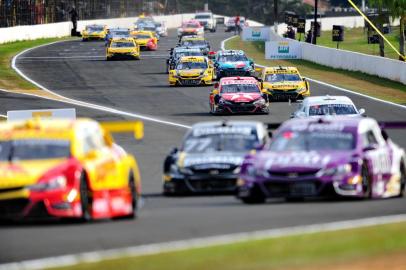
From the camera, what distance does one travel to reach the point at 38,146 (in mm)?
17562

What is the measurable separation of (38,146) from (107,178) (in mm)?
957

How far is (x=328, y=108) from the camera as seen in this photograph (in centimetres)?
3784

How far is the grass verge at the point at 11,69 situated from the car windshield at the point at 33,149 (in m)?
42.4

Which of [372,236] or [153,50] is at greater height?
[372,236]

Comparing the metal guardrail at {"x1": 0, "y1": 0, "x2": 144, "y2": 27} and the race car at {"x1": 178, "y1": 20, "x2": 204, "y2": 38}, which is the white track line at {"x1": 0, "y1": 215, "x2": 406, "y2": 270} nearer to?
the metal guardrail at {"x1": 0, "y1": 0, "x2": 144, "y2": 27}

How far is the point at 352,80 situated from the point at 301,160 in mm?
→ 44888

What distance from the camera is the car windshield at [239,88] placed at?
48.7 meters

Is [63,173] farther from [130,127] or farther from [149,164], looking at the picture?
[149,164]

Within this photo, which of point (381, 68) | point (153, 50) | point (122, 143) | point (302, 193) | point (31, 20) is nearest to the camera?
point (302, 193)

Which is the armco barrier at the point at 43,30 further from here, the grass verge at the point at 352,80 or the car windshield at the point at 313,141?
the car windshield at the point at 313,141

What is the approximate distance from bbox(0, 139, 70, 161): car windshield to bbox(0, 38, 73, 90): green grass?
43564mm

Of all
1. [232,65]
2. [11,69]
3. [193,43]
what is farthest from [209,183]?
[193,43]

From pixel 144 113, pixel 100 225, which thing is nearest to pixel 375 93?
pixel 144 113

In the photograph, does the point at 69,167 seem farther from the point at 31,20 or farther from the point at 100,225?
the point at 31,20
